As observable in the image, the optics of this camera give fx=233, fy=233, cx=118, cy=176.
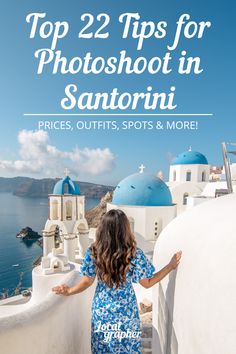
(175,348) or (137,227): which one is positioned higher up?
(175,348)

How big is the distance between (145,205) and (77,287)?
998 centimetres

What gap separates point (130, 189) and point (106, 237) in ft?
34.3

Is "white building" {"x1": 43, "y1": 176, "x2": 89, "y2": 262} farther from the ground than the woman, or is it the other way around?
the woman

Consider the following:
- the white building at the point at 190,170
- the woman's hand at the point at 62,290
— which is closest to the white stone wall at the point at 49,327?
the woman's hand at the point at 62,290

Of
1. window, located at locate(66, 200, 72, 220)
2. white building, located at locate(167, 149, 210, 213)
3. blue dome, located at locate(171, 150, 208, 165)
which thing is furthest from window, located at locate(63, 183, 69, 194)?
blue dome, located at locate(171, 150, 208, 165)

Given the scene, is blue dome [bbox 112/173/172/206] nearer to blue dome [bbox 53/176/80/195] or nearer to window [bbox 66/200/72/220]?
blue dome [bbox 53/176/80/195]

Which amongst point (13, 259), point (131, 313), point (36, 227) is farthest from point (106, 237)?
point (36, 227)

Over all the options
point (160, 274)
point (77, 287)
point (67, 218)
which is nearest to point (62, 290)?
point (77, 287)

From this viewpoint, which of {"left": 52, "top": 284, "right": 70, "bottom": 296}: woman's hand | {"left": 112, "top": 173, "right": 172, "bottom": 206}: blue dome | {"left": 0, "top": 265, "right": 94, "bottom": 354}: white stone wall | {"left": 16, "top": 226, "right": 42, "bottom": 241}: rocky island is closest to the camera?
{"left": 0, "top": 265, "right": 94, "bottom": 354}: white stone wall

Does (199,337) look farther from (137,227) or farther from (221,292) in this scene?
(137,227)

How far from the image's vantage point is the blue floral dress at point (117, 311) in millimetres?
1728

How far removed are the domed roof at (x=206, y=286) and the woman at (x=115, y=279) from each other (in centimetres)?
23

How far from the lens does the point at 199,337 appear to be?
1389 mm

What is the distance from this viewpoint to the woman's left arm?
1771 millimetres
